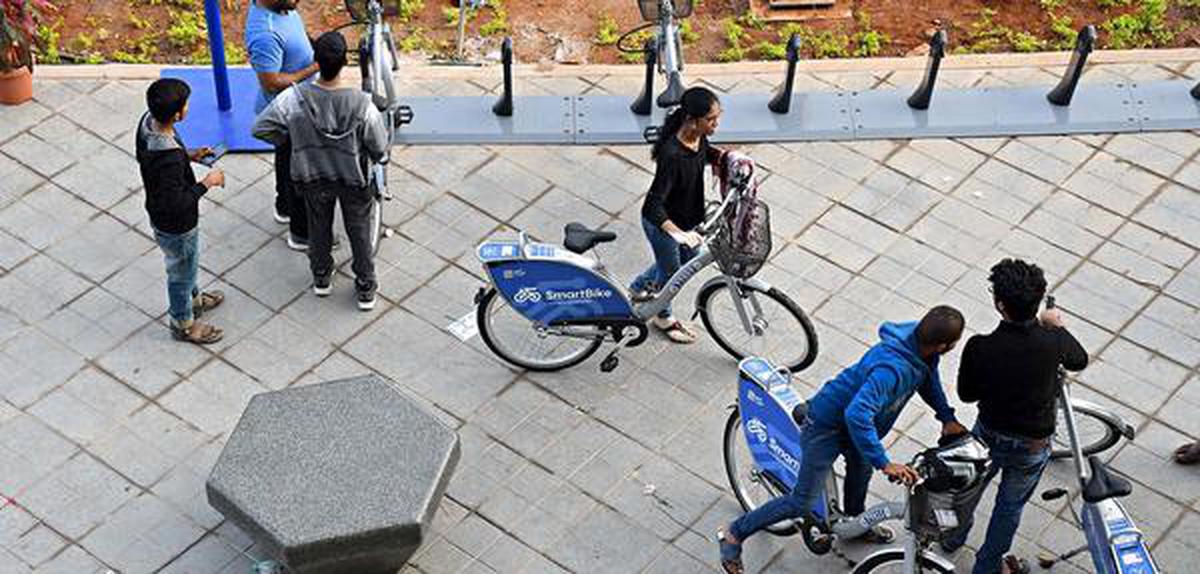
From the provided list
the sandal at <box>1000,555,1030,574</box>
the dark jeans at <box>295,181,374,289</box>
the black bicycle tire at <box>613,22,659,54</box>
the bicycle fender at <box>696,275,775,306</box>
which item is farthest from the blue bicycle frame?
the black bicycle tire at <box>613,22,659,54</box>

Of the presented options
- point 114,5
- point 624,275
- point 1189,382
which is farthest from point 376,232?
point 1189,382

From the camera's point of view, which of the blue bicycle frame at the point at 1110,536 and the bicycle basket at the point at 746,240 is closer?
the blue bicycle frame at the point at 1110,536

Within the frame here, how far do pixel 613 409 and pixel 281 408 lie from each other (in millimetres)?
1946

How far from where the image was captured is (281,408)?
8.51 metres

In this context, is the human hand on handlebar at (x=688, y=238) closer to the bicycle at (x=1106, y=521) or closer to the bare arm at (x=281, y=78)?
the bicycle at (x=1106, y=521)

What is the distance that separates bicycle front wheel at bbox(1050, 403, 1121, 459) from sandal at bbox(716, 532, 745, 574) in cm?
183

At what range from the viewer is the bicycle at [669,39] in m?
11.2

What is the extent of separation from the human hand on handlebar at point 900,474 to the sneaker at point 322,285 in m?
3.96

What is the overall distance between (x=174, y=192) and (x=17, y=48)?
264 cm

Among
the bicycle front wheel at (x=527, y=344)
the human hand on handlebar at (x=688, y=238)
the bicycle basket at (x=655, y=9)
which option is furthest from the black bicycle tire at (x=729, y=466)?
the bicycle basket at (x=655, y=9)

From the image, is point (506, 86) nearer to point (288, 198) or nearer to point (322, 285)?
point (288, 198)

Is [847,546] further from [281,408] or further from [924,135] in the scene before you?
[924,135]

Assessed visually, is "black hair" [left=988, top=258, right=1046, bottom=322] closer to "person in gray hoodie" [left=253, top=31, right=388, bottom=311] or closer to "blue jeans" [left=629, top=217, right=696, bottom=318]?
"blue jeans" [left=629, top=217, right=696, bottom=318]

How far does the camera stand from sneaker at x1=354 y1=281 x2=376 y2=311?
395 inches
